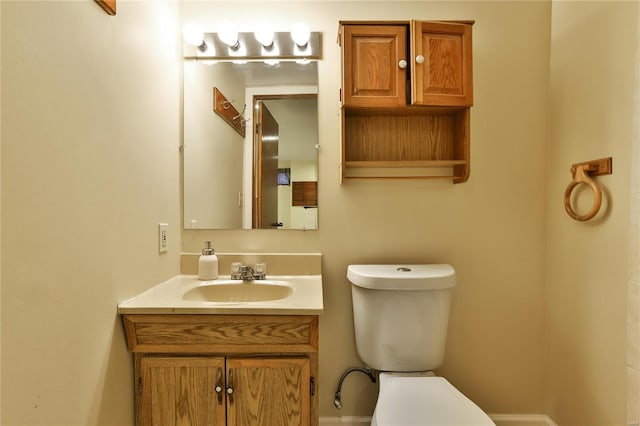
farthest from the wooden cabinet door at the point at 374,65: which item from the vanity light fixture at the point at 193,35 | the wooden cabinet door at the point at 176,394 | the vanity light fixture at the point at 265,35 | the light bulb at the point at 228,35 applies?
the wooden cabinet door at the point at 176,394

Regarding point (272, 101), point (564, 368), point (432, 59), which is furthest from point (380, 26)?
point (564, 368)

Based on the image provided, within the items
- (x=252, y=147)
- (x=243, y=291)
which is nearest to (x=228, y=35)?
(x=252, y=147)

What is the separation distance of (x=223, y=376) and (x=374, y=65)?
1304 millimetres

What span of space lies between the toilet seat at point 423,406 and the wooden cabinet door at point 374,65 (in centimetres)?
109

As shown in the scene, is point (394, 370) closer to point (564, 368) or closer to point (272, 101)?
point (564, 368)

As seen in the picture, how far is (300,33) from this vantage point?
1474 mm

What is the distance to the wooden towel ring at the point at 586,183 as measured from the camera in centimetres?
120

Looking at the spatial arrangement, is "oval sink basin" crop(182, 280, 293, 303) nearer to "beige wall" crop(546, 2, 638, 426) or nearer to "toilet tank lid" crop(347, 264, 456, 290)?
"toilet tank lid" crop(347, 264, 456, 290)

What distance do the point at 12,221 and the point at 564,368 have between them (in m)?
2.00

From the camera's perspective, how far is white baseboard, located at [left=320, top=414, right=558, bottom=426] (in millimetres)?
1561

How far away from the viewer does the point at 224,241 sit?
1581 mm

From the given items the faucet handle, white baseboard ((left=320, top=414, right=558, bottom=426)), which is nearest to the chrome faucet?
the faucet handle

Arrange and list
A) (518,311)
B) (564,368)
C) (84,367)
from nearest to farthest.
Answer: (84,367) < (564,368) < (518,311)

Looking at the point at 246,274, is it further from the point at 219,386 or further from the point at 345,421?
the point at 345,421
